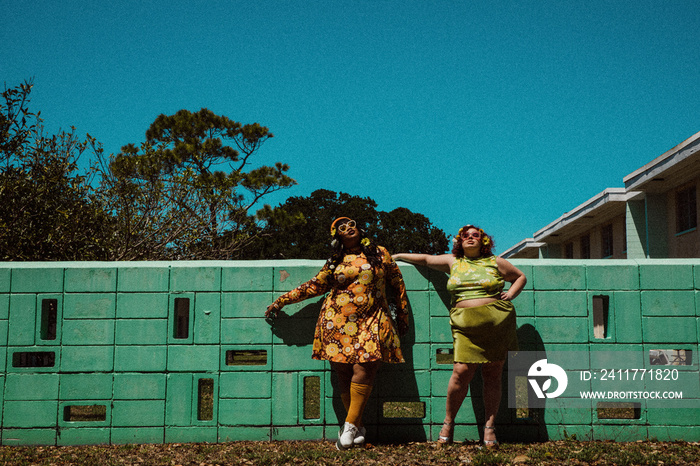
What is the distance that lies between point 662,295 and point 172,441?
420 centimetres

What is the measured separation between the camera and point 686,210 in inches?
588

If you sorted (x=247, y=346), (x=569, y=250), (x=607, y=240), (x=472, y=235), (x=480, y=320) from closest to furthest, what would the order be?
(x=480, y=320) < (x=472, y=235) < (x=247, y=346) < (x=607, y=240) < (x=569, y=250)

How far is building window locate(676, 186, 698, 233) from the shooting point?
14523 mm

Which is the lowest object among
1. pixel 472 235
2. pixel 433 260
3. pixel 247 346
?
pixel 247 346

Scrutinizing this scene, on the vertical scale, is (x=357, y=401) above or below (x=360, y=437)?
above

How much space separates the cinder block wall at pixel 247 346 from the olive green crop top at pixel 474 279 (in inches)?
12.3

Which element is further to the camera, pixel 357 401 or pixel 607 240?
pixel 607 240

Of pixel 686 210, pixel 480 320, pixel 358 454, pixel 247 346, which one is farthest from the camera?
pixel 686 210

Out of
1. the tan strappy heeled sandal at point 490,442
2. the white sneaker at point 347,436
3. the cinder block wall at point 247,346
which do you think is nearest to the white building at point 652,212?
the cinder block wall at point 247,346

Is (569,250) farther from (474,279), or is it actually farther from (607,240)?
(474,279)

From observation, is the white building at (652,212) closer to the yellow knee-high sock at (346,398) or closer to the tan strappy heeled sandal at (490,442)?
the tan strappy heeled sandal at (490,442)

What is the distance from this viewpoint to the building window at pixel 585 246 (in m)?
22.2

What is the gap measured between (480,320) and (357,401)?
3.63ft

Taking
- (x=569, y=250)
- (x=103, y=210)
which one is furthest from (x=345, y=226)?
(x=569, y=250)
